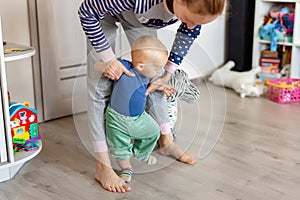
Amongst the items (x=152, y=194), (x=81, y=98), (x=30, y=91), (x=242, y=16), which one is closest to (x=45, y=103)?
(x=30, y=91)

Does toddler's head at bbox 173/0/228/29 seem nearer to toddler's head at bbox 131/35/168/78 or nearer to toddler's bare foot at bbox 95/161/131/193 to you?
toddler's head at bbox 131/35/168/78

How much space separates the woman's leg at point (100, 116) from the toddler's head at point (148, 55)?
0.12 m

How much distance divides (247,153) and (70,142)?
72cm

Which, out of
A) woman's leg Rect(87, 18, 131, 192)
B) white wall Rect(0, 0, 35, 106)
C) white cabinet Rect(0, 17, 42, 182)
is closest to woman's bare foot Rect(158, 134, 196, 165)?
woman's leg Rect(87, 18, 131, 192)

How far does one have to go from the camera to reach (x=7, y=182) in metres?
1.56

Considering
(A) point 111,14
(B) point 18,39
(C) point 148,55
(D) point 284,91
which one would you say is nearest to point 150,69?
(C) point 148,55

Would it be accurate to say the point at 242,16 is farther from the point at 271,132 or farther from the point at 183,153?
the point at 183,153

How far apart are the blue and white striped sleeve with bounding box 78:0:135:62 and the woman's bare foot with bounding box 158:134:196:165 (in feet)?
1.44

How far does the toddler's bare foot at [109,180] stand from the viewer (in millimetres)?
1489

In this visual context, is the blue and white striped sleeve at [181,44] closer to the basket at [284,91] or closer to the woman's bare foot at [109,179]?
the woman's bare foot at [109,179]

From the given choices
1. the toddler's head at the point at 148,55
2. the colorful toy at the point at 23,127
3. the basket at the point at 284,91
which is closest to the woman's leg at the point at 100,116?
the toddler's head at the point at 148,55

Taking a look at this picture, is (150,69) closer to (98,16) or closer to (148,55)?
(148,55)

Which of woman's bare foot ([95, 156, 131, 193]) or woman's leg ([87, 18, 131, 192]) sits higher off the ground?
woman's leg ([87, 18, 131, 192])

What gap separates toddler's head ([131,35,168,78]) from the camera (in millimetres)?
1404
